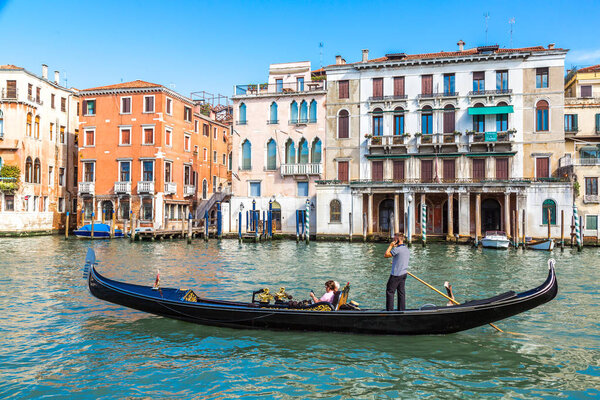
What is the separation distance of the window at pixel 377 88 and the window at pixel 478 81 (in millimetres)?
5196

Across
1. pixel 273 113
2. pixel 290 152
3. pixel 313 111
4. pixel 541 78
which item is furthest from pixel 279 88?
pixel 541 78

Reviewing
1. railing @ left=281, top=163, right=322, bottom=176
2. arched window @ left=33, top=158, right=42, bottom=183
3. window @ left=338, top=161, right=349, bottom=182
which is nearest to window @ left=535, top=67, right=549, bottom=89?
window @ left=338, top=161, right=349, bottom=182

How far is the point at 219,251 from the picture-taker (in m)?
23.3

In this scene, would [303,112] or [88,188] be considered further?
[88,188]

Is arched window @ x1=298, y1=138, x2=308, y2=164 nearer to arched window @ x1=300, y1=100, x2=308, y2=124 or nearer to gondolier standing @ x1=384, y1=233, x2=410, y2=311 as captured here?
arched window @ x1=300, y1=100, x2=308, y2=124

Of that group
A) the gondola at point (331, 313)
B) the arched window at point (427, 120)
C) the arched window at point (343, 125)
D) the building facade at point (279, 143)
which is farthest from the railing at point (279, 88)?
the gondola at point (331, 313)

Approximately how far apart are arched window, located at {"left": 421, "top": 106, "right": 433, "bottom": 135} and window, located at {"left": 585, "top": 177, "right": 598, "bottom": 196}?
8522 millimetres

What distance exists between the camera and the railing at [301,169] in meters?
30.9

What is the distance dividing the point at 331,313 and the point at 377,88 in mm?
24167

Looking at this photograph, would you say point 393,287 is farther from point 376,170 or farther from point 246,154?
point 246,154

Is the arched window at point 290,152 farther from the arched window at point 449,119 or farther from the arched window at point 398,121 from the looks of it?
the arched window at point 449,119

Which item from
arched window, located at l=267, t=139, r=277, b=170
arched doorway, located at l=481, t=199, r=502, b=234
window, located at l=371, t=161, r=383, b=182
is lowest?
arched doorway, located at l=481, t=199, r=502, b=234

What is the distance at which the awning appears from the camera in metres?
27.7

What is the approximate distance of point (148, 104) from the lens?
32562 mm
